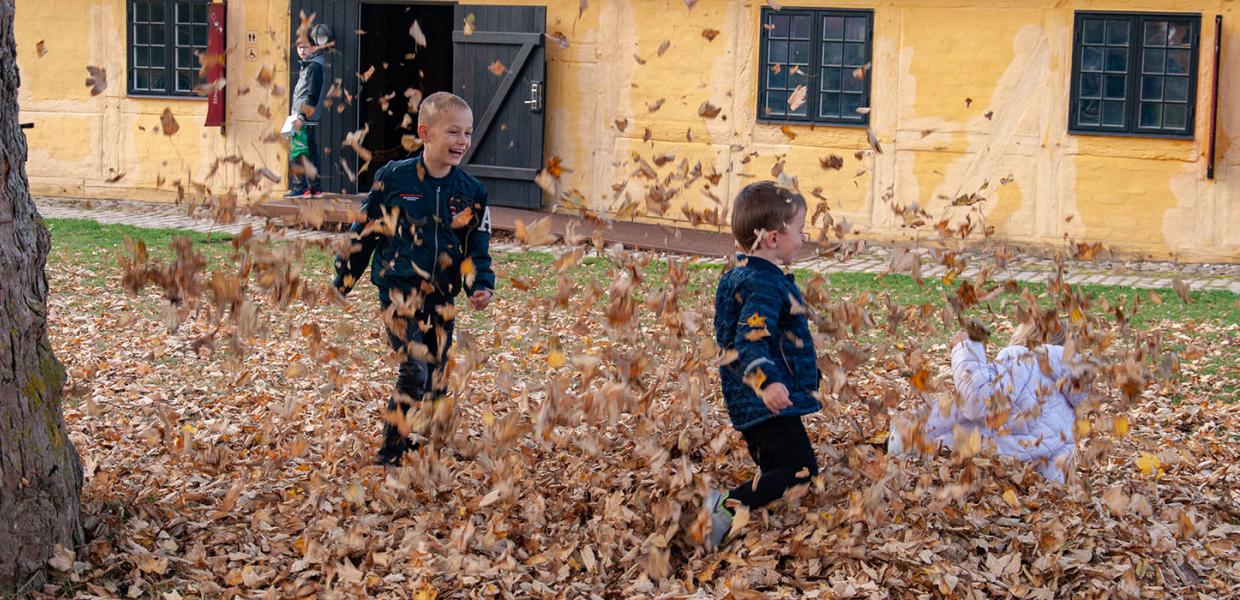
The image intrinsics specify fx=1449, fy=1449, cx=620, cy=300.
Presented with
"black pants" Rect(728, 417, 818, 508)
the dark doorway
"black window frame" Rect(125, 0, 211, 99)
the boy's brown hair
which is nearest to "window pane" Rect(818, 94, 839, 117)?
the dark doorway

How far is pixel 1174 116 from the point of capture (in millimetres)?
12609

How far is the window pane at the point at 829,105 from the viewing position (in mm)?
13594

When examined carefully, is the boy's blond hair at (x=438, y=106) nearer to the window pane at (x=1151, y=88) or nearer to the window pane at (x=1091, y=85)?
the window pane at (x=1091, y=85)

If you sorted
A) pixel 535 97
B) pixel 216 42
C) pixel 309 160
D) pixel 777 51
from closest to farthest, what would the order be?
1. pixel 777 51
2. pixel 535 97
3. pixel 309 160
4. pixel 216 42

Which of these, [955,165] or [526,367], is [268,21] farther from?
[526,367]

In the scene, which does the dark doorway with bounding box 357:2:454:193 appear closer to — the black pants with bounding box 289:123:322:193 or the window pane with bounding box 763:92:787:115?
the black pants with bounding box 289:123:322:193

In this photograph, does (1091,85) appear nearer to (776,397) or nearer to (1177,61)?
(1177,61)

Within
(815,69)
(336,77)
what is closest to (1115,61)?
(815,69)

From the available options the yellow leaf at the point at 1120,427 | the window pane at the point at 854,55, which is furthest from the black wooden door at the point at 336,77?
the yellow leaf at the point at 1120,427

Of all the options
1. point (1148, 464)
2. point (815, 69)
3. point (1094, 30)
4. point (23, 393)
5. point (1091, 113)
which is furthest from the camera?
point (815, 69)

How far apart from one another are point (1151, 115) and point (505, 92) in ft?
19.9

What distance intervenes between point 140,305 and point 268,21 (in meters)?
7.21

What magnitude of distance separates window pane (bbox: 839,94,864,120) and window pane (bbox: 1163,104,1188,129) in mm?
2665

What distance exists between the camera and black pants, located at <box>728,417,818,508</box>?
14.9ft
